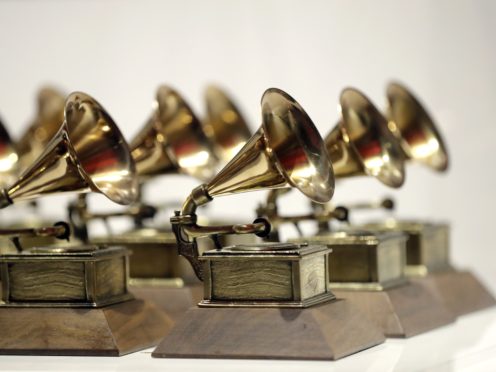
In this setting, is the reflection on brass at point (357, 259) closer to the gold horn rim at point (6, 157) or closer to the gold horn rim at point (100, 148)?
the gold horn rim at point (100, 148)

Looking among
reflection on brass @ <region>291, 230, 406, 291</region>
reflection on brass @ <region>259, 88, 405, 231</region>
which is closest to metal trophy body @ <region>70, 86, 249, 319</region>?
reflection on brass @ <region>259, 88, 405, 231</region>

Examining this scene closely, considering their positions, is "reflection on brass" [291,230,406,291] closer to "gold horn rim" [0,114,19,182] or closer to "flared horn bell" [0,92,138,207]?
"flared horn bell" [0,92,138,207]

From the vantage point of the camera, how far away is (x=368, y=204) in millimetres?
5914

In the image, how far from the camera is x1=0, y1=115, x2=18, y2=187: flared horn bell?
20.4 feet

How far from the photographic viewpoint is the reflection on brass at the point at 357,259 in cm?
517

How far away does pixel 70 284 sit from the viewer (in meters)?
4.80

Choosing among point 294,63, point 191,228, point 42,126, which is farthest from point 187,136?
point 294,63

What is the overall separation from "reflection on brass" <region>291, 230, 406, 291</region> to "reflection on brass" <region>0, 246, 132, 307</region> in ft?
2.52

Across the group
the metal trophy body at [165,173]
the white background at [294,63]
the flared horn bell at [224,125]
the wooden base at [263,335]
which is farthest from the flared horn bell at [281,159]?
the white background at [294,63]

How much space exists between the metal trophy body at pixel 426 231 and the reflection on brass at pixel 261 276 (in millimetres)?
1258

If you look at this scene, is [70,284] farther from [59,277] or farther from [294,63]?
[294,63]

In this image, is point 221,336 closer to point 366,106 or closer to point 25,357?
point 25,357

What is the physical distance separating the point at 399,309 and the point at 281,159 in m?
0.80

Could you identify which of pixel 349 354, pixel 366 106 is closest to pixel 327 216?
pixel 366 106
